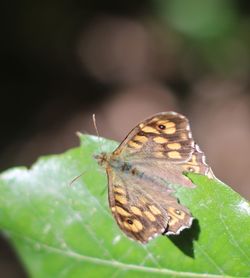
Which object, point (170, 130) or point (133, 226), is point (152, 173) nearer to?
point (170, 130)

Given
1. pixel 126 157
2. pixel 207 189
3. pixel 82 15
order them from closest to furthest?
1. pixel 207 189
2. pixel 126 157
3. pixel 82 15

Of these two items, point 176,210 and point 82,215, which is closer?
point 176,210

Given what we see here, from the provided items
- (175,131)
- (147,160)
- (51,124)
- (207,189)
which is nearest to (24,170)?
(147,160)

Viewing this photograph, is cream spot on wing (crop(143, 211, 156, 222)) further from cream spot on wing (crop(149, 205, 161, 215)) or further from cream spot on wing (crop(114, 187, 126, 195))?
cream spot on wing (crop(114, 187, 126, 195))

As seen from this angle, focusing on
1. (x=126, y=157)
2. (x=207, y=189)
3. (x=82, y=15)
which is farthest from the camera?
(x=82, y=15)

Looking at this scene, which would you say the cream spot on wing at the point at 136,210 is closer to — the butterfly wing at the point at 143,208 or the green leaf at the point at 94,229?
the butterfly wing at the point at 143,208

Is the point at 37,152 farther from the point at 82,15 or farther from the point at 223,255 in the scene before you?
the point at 223,255
